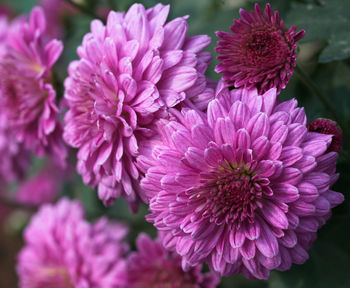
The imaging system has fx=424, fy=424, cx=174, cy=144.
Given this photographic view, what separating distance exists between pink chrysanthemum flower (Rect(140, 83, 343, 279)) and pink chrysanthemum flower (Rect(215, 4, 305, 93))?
21 millimetres

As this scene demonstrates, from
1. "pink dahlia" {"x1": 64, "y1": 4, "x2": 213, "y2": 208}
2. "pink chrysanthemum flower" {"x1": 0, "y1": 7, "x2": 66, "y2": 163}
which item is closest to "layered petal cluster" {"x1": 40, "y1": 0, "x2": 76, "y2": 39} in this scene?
"pink chrysanthemum flower" {"x1": 0, "y1": 7, "x2": 66, "y2": 163}

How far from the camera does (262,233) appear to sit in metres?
0.50

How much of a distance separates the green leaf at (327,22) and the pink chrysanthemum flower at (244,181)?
6.4 inches

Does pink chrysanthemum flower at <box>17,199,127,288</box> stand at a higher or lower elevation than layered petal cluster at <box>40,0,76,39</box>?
lower

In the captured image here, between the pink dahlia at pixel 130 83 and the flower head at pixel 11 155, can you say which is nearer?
the pink dahlia at pixel 130 83

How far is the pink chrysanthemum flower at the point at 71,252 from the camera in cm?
81

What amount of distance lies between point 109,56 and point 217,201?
0.77ft

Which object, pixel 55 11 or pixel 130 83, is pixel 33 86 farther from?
pixel 55 11

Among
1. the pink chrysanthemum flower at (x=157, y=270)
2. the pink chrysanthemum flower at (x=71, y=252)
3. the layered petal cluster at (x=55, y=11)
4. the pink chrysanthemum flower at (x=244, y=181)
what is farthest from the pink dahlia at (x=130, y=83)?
the layered petal cluster at (x=55, y=11)

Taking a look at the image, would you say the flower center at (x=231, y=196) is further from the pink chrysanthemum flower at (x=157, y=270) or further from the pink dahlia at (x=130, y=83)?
the pink chrysanthemum flower at (x=157, y=270)

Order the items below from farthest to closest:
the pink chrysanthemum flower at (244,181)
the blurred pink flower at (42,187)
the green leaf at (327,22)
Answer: the blurred pink flower at (42,187) → the green leaf at (327,22) → the pink chrysanthemum flower at (244,181)

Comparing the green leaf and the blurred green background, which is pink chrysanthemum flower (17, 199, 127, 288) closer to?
the blurred green background

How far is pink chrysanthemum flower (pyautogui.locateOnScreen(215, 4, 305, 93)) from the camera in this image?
50cm

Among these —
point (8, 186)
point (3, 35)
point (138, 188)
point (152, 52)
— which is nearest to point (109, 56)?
point (152, 52)
